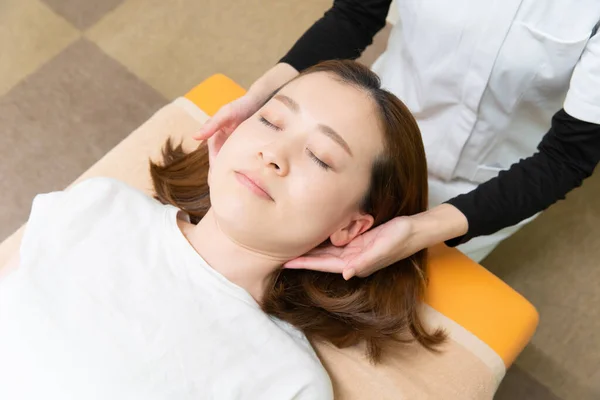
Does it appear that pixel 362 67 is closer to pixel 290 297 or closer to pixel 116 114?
pixel 290 297

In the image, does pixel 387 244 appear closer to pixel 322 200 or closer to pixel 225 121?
pixel 322 200

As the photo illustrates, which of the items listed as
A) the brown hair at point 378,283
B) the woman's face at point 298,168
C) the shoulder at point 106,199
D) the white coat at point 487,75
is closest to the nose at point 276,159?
the woman's face at point 298,168

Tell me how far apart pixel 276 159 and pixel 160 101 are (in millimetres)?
1288

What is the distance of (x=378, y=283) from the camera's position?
1133mm

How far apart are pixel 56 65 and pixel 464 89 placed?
5.26 ft

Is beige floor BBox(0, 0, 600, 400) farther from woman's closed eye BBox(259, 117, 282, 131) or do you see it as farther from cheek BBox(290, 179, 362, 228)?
woman's closed eye BBox(259, 117, 282, 131)

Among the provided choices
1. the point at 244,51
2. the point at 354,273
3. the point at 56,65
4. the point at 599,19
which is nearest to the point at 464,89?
the point at 599,19

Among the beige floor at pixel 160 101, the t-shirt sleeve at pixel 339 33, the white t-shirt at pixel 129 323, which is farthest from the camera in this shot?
the beige floor at pixel 160 101

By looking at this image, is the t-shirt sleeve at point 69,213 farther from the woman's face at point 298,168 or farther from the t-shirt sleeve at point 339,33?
the t-shirt sleeve at point 339,33

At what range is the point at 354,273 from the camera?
985 millimetres

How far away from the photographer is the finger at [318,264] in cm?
103

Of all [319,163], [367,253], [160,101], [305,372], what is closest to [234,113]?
[319,163]

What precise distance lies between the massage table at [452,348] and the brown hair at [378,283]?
3 centimetres

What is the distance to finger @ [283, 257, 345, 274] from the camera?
103 cm
